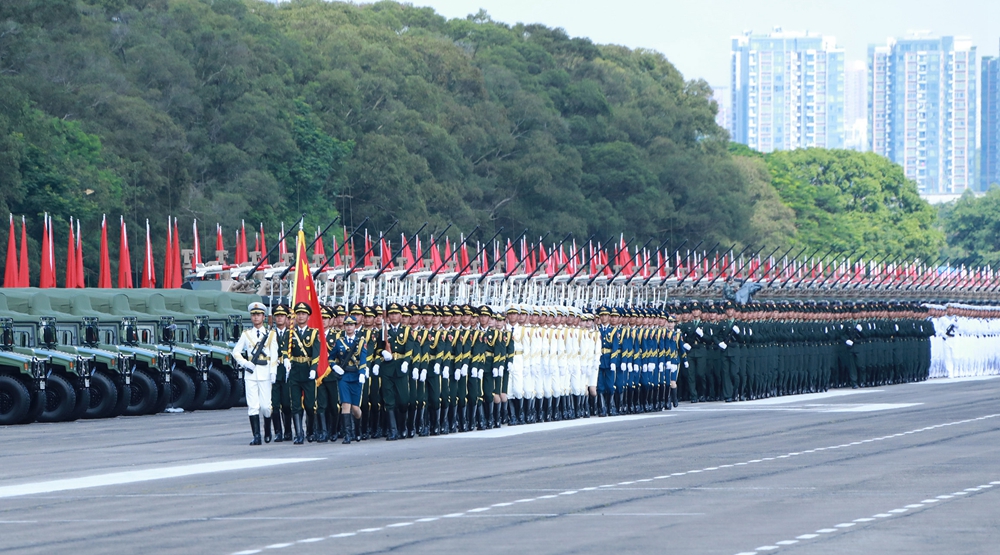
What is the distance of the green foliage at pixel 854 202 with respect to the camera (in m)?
109

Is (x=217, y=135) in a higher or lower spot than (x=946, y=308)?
higher

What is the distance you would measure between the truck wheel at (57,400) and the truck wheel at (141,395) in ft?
5.67

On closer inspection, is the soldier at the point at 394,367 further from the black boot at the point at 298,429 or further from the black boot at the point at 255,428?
the black boot at the point at 255,428

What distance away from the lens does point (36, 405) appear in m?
25.6

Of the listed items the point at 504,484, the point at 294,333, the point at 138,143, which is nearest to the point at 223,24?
the point at 138,143

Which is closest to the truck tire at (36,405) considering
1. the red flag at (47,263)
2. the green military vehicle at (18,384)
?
the green military vehicle at (18,384)

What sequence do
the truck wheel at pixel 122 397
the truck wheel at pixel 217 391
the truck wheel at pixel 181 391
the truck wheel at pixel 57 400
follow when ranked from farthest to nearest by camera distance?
1. the truck wheel at pixel 217 391
2. the truck wheel at pixel 181 391
3. the truck wheel at pixel 122 397
4. the truck wheel at pixel 57 400

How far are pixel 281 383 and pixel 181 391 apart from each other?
30.3 ft

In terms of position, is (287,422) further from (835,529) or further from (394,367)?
(835,529)

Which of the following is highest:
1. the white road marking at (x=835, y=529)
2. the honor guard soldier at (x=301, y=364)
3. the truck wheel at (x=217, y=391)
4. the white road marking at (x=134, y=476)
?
the honor guard soldier at (x=301, y=364)

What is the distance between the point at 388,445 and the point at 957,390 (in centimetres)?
1783

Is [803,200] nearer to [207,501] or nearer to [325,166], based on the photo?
[325,166]

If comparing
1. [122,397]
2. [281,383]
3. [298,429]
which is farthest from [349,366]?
[122,397]

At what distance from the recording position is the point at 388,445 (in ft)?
66.7
